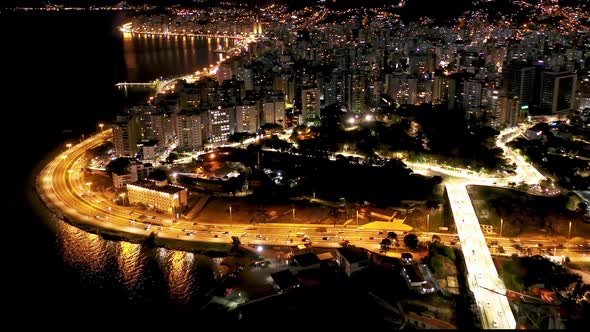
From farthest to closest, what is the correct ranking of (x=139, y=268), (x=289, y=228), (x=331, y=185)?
1. (x=331, y=185)
2. (x=289, y=228)
3. (x=139, y=268)

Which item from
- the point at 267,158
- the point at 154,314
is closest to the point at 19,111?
the point at 267,158

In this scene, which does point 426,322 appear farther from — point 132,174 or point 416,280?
point 132,174

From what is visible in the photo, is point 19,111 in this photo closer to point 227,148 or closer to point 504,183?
point 227,148

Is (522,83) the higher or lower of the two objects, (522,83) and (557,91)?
the higher

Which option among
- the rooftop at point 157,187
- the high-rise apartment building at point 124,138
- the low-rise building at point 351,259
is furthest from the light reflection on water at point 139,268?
the high-rise apartment building at point 124,138

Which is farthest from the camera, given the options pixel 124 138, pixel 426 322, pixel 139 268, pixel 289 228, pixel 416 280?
pixel 124 138

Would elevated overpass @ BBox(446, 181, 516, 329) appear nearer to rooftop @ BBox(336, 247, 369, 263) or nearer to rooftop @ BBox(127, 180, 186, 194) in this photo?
rooftop @ BBox(336, 247, 369, 263)

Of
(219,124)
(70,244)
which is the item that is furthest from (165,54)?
(70,244)
